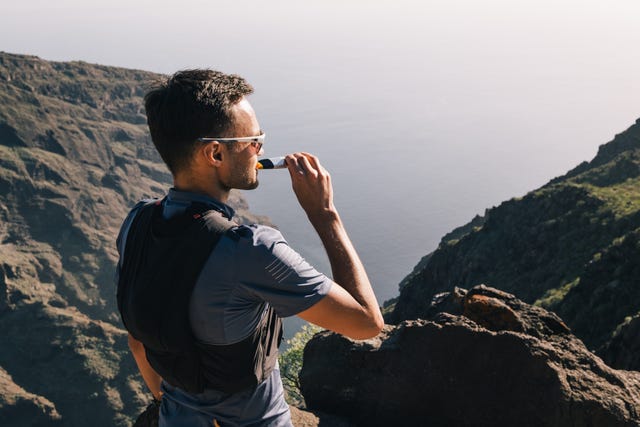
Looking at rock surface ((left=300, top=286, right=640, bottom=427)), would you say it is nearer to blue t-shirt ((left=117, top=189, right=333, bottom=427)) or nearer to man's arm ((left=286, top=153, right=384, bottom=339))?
man's arm ((left=286, top=153, right=384, bottom=339))

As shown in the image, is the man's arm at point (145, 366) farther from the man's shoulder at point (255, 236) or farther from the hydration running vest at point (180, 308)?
the man's shoulder at point (255, 236)

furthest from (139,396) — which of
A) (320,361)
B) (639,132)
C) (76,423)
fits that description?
(320,361)

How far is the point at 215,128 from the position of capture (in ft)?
11.7

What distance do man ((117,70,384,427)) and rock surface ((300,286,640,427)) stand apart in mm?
4872

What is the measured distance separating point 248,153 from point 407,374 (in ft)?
19.7

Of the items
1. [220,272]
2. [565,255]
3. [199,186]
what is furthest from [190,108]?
[565,255]

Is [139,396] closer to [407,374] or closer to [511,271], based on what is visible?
[511,271]

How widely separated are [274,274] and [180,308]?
611mm

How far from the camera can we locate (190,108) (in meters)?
3.53

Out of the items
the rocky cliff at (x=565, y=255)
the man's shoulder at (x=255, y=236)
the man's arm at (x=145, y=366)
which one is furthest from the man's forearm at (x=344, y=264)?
the rocky cliff at (x=565, y=255)

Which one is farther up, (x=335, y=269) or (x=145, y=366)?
(x=335, y=269)

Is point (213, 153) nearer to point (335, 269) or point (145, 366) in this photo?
point (335, 269)

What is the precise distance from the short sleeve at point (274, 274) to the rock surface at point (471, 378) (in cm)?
563

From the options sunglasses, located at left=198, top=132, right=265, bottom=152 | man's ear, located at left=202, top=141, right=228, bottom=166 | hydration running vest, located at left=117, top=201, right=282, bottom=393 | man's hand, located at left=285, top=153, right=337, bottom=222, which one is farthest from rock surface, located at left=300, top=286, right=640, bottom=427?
man's ear, located at left=202, top=141, right=228, bottom=166
